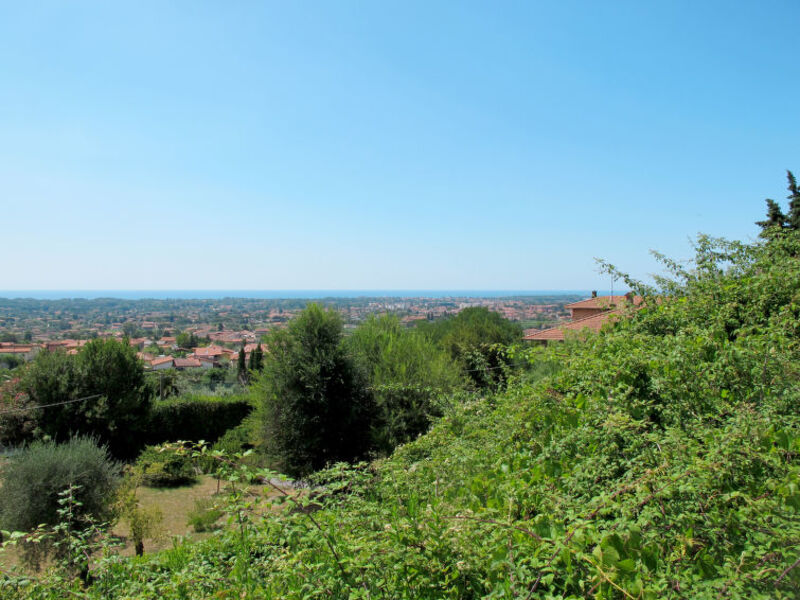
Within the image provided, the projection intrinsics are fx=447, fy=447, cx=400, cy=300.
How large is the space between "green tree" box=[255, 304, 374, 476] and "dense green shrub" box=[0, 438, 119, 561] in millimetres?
3112

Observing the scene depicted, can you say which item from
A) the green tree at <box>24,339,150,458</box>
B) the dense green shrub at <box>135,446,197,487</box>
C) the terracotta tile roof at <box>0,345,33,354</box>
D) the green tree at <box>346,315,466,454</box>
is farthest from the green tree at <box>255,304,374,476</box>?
the terracotta tile roof at <box>0,345,33,354</box>

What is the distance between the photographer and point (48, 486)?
284 inches

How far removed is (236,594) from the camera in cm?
181

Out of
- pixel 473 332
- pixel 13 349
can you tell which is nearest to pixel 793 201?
pixel 473 332

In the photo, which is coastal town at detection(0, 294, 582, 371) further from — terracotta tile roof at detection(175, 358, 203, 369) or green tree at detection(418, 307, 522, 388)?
green tree at detection(418, 307, 522, 388)

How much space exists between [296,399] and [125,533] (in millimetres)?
4517

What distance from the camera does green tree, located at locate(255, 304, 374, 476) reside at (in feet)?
31.6

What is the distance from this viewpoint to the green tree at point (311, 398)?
963 centimetres

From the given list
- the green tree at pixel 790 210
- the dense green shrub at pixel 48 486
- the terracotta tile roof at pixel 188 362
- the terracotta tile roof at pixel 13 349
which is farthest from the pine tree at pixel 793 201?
the terracotta tile roof at pixel 13 349

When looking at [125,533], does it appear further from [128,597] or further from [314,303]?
[128,597]

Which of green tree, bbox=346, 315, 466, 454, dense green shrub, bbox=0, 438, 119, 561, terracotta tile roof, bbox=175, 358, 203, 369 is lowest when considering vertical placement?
terracotta tile roof, bbox=175, 358, 203, 369

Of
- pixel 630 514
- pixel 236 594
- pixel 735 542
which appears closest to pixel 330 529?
pixel 236 594

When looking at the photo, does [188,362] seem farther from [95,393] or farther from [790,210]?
[790,210]

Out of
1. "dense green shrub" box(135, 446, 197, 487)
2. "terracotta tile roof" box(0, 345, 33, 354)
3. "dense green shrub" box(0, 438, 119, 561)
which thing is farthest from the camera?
"terracotta tile roof" box(0, 345, 33, 354)
